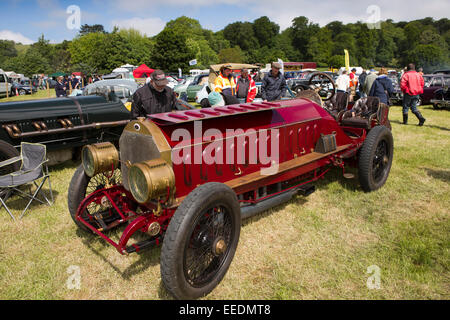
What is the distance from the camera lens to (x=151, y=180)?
233cm

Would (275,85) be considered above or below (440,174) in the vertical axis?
above

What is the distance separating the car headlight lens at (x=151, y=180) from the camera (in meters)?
2.34

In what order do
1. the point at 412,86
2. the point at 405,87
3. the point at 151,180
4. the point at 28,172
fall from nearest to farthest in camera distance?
the point at 151,180
the point at 28,172
the point at 412,86
the point at 405,87

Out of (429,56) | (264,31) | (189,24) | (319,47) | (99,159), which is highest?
(264,31)

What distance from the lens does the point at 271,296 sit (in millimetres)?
2629

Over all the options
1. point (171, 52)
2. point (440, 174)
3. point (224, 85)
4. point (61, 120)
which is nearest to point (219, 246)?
point (61, 120)

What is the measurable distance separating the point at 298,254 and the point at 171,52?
49.1m

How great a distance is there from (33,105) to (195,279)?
16.2 ft

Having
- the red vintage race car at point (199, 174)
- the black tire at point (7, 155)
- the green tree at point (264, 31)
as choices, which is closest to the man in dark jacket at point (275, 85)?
the red vintage race car at point (199, 174)

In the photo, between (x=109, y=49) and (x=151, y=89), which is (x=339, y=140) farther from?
(x=109, y=49)

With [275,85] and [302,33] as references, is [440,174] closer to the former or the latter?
[275,85]

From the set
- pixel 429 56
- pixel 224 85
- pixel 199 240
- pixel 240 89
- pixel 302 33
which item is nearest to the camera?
pixel 199 240

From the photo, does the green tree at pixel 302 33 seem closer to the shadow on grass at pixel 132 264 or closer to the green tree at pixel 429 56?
the green tree at pixel 429 56
